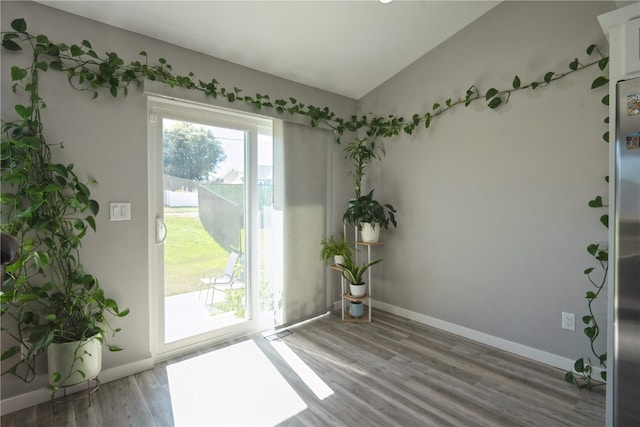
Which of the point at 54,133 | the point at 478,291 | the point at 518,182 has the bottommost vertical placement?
the point at 478,291

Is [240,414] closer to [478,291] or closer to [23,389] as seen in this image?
[23,389]

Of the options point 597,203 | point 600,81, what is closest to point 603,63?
point 600,81

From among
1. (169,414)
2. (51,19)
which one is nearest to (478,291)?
(169,414)

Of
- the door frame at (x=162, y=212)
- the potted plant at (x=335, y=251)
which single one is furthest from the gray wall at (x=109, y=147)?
the potted plant at (x=335, y=251)

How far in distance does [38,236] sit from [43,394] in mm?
953

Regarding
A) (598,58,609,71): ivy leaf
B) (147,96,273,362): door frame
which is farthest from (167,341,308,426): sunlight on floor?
(598,58,609,71): ivy leaf

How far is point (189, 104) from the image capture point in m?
2.50

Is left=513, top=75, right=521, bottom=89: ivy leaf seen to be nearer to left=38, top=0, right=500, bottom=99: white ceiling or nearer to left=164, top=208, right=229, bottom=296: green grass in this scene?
left=38, top=0, right=500, bottom=99: white ceiling

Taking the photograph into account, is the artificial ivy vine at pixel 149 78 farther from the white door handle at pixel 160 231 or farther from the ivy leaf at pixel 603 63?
the white door handle at pixel 160 231

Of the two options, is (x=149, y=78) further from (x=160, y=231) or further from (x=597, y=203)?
(x=597, y=203)

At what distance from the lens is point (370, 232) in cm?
322

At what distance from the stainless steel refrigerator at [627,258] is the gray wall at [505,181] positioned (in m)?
0.72

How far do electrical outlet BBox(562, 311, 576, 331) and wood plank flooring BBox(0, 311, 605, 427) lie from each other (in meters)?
0.32

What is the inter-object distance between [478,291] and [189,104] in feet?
9.29
